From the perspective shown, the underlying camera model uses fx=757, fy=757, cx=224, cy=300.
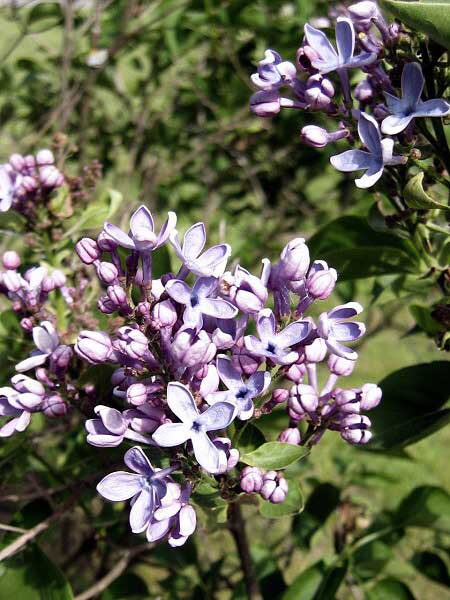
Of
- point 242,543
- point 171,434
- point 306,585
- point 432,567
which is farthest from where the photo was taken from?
point 432,567

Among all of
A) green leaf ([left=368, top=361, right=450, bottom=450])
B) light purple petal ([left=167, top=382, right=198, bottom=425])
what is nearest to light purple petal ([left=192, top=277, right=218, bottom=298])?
light purple petal ([left=167, top=382, right=198, bottom=425])

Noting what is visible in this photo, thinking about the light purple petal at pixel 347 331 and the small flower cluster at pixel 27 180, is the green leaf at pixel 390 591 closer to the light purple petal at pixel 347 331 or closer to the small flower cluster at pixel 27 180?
the light purple petal at pixel 347 331

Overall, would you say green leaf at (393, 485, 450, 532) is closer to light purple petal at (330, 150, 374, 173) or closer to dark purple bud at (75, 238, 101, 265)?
light purple petal at (330, 150, 374, 173)

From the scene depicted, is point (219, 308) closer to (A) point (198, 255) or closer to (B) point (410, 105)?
(A) point (198, 255)

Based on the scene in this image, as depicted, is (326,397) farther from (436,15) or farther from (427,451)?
(427,451)

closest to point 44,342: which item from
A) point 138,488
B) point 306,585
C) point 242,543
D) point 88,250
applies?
point 88,250

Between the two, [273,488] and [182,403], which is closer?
[182,403]
